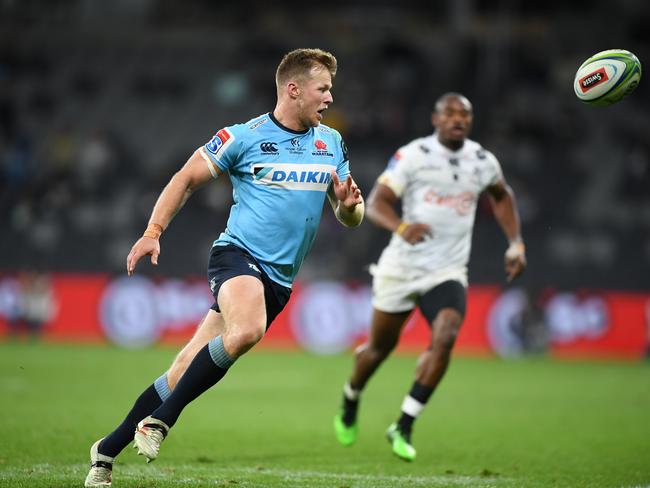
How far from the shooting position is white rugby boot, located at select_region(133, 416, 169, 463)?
6008 millimetres

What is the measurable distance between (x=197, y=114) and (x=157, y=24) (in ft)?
9.84

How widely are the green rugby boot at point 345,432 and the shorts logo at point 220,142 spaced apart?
3633 mm

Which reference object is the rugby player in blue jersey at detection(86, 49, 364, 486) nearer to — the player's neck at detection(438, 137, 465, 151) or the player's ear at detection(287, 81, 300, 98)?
the player's ear at detection(287, 81, 300, 98)

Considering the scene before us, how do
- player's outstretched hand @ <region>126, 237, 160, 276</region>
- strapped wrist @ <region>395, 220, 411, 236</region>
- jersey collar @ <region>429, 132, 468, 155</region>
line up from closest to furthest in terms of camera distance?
player's outstretched hand @ <region>126, 237, 160, 276</region> < strapped wrist @ <region>395, 220, 411, 236</region> < jersey collar @ <region>429, 132, 468, 155</region>

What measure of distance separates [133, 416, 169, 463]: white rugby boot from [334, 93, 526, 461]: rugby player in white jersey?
339 cm

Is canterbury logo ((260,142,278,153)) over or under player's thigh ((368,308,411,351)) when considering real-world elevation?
over

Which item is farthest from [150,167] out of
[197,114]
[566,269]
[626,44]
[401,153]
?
[401,153]

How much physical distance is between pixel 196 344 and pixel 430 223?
320 centimetres

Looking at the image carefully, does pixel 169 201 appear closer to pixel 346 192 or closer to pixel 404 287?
pixel 346 192

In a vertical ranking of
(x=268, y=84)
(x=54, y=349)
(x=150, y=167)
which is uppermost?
(x=268, y=84)

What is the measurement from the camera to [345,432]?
9.35 m

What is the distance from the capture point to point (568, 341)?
1995 centimetres

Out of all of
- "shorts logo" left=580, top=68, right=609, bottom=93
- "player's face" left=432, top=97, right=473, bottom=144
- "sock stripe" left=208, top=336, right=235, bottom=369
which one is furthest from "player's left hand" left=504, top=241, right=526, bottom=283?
"sock stripe" left=208, top=336, right=235, bottom=369

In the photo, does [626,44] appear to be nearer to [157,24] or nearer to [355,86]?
[355,86]
